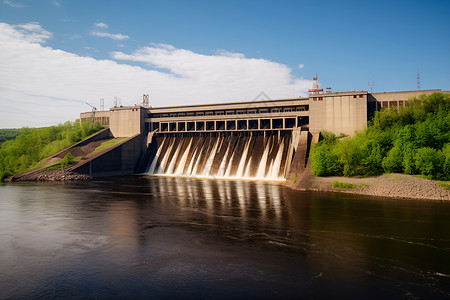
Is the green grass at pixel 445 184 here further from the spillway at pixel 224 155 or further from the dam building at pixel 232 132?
the spillway at pixel 224 155

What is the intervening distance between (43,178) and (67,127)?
2662 cm

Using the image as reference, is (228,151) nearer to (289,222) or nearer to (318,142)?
(318,142)

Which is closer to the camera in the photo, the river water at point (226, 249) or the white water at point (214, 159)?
the river water at point (226, 249)

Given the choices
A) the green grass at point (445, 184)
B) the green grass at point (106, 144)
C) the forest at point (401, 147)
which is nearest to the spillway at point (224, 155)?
the green grass at point (106, 144)

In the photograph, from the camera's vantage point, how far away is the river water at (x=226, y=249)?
12328 millimetres

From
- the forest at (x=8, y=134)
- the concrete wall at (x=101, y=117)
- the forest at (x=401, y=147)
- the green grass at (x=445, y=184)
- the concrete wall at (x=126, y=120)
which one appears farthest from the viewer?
the forest at (x=8, y=134)

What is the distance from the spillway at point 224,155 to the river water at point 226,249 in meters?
20.0

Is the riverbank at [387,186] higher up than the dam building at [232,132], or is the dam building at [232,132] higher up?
the dam building at [232,132]

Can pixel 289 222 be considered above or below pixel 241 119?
below

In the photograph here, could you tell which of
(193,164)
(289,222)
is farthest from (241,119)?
(289,222)

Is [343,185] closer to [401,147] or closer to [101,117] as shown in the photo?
[401,147]

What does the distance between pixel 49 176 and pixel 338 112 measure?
44817 mm

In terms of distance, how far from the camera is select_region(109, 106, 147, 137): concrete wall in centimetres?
6450

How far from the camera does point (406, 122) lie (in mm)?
39875
